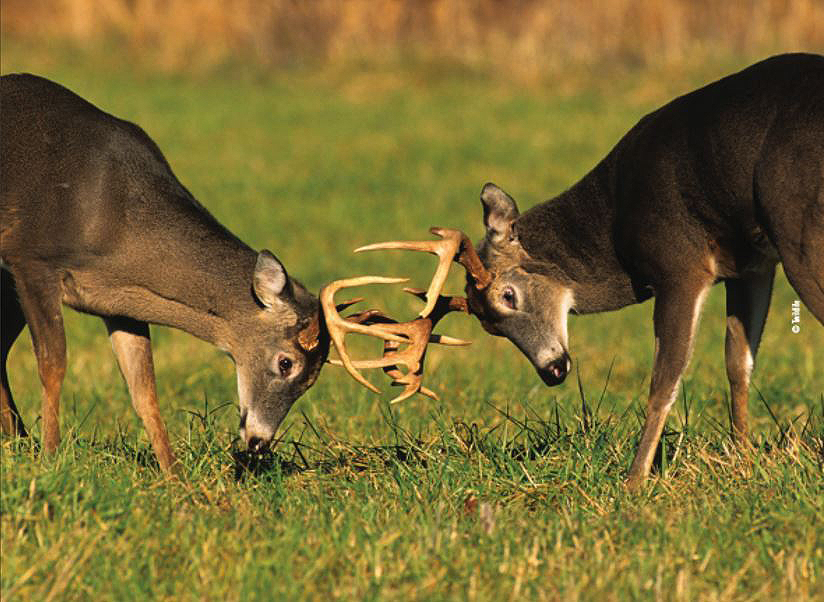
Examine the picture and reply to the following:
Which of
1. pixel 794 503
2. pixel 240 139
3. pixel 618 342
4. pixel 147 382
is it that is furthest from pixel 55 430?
pixel 240 139

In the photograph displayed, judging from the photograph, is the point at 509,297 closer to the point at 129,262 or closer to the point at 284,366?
the point at 284,366

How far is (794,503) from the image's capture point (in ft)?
→ 17.9

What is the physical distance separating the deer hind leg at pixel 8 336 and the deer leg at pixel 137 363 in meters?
0.45

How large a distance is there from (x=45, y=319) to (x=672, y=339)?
8.63 feet

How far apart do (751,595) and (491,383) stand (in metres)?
3.84

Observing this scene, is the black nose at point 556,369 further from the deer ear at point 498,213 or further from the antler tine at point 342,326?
the antler tine at point 342,326

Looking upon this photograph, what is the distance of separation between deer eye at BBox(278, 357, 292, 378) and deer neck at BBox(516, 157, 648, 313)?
50.1 inches

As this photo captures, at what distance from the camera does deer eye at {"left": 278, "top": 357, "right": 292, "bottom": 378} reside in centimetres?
688

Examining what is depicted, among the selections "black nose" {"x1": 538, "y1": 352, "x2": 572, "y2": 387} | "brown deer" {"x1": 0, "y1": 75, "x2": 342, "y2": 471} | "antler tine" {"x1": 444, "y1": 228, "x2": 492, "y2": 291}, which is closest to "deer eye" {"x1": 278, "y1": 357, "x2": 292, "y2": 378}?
"brown deer" {"x1": 0, "y1": 75, "x2": 342, "y2": 471}

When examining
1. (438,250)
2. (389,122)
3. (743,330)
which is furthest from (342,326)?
(389,122)

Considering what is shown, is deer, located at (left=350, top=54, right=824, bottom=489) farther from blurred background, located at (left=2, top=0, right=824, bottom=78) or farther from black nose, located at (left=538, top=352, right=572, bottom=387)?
blurred background, located at (left=2, top=0, right=824, bottom=78)

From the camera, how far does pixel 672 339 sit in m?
6.51

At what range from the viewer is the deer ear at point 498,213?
7.34 m

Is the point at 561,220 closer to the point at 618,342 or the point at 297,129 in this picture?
the point at 618,342
